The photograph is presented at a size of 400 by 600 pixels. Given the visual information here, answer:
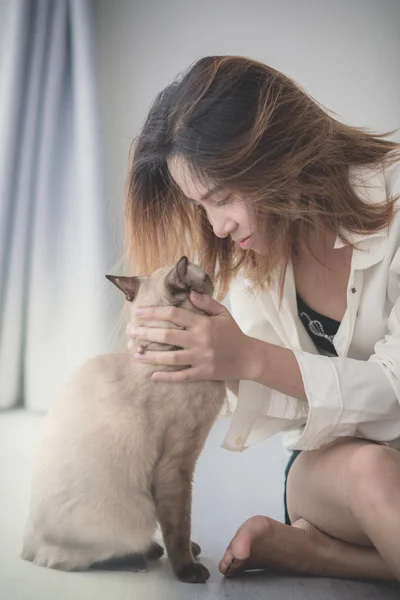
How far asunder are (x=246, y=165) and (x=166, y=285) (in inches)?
7.1

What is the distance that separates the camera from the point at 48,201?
31.7 inches

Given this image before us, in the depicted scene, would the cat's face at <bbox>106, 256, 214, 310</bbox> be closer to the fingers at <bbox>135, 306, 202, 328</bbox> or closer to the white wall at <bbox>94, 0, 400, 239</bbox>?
the fingers at <bbox>135, 306, 202, 328</bbox>

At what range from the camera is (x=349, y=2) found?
3.41 ft

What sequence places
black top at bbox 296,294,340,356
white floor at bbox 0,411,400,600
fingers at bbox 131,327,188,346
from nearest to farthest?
white floor at bbox 0,411,400,600
fingers at bbox 131,327,188,346
black top at bbox 296,294,340,356

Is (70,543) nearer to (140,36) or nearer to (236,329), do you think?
(236,329)

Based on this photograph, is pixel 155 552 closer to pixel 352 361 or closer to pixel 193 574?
pixel 193 574

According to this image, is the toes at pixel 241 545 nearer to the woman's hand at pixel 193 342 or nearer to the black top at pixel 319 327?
the woman's hand at pixel 193 342

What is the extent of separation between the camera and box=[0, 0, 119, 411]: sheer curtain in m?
0.75

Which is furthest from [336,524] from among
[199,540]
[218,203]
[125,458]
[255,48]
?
[255,48]

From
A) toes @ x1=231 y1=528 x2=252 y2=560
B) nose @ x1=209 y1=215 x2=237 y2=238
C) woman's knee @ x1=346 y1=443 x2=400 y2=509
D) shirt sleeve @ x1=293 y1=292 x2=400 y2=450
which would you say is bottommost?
toes @ x1=231 y1=528 x2=252 y2=560

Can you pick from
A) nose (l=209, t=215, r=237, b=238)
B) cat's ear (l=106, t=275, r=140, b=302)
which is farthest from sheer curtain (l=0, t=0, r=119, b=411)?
nose (l=209, t=215, r=237, b=238)

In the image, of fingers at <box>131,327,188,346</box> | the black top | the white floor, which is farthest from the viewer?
the black top

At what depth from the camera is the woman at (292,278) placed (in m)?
0.84

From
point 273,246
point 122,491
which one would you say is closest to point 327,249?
point 273,246
